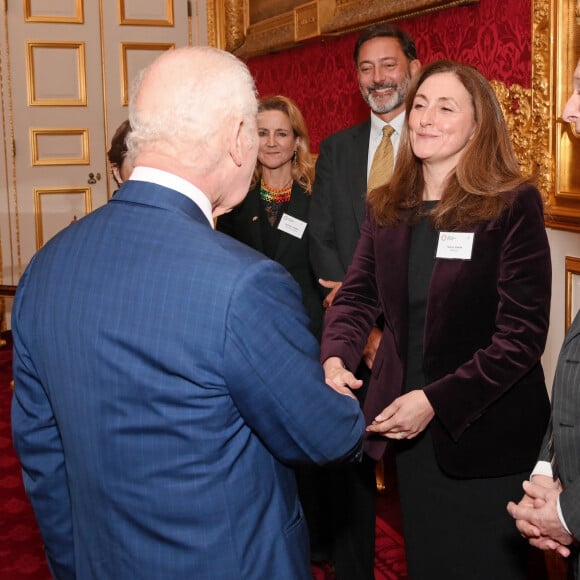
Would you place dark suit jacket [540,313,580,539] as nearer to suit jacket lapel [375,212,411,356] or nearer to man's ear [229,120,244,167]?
suit jacket lapel [375,212,411,356]

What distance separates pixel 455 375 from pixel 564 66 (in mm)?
1766

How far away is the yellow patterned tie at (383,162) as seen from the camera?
337 cm

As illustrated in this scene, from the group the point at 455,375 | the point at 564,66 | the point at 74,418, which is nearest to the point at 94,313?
the point at 74,418

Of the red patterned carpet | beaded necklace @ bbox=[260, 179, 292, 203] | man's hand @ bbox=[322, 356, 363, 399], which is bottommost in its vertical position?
the red patterned carpet

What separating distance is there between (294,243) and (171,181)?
2135mm

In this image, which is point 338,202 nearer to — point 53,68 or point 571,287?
point 571,287

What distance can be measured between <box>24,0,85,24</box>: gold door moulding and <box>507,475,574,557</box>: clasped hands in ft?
22.1

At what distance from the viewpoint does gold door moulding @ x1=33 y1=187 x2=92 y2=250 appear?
24.2 ft

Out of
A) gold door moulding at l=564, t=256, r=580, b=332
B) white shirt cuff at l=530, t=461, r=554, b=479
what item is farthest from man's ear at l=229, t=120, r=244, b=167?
gold door moulding at l=564, t=256, r=580, b=332

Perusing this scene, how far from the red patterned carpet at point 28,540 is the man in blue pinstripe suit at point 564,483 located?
152cm

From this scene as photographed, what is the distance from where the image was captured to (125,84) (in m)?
7.56

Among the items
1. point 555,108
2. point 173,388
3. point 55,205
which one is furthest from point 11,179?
point 173,388

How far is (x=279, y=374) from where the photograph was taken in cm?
134

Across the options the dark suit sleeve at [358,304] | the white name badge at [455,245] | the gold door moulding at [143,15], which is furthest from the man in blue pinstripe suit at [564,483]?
the gold door moulding at [143,15]
